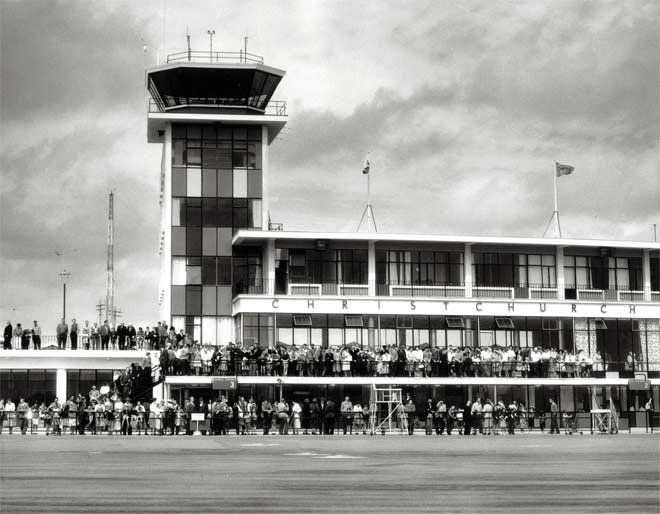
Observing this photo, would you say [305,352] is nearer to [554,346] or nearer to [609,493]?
[554,346]

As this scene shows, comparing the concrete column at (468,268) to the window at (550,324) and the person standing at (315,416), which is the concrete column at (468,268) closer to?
the window at (550,324)

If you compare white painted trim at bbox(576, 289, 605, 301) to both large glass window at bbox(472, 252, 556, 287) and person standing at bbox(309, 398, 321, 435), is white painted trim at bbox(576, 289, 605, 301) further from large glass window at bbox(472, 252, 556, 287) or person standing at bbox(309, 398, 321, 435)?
person standing at bbox(309, 398, 321, 435)

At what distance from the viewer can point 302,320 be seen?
2857 inches

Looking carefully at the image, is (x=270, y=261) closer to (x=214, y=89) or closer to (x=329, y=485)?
(x=214, y=89)

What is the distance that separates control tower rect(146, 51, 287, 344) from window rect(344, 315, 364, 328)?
7.29 metres

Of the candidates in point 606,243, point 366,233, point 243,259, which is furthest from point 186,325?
point 606,243

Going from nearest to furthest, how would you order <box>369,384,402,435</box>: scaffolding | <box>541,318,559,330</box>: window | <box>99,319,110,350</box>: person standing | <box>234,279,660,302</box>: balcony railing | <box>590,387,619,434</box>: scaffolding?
1. <box>590,387,619,434</box>: scaffolding
2. <box>369,384,402,435</box>: scaffolding
3. <box>99,319,110,350</box>: person standing
4. <box>234,279,660,302</box>: balcony railing
5. <box>541,318,559,330</box>: window

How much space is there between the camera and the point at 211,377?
62.3m

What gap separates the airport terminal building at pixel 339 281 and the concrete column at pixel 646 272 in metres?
0.07

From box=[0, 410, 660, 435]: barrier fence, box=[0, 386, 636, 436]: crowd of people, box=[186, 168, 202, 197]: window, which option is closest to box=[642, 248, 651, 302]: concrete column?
box=[0, 410, 660, 435]: barrier fence

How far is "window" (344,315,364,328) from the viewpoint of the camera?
73081mm

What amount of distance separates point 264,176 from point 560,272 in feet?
65.1

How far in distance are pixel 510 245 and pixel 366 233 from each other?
32.1 feet

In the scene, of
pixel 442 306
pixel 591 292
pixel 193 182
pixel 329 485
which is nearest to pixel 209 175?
pixel 193 182
